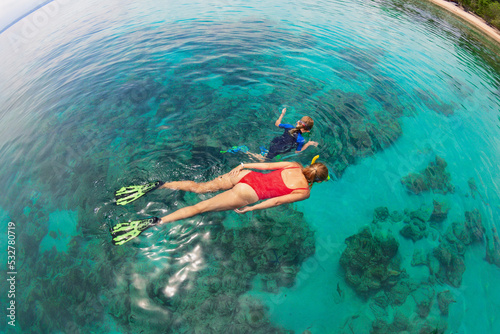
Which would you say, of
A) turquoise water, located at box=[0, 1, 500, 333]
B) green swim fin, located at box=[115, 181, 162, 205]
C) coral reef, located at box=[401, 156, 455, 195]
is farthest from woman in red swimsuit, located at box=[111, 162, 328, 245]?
coral reef, located at box=[401, 156, 455, 195]

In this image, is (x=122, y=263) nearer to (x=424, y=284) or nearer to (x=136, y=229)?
(x=136, y=229)

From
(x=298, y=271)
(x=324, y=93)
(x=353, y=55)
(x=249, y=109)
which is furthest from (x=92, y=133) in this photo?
(x=353, y=55)

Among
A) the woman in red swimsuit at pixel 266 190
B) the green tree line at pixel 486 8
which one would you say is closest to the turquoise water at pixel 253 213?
the woman in red swimsuit at pixel 266 190

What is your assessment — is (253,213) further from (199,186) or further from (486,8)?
(486,8)

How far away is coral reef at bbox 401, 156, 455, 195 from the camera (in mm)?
7609

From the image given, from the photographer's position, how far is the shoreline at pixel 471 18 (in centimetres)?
2775

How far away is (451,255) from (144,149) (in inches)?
400

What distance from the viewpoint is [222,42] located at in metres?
15.7

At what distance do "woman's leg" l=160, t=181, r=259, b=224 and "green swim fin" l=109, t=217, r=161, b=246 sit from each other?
327 millimetres

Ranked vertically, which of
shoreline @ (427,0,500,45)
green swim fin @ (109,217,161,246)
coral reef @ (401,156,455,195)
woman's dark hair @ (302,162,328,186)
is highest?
woman's dark hair @ (302,162,328,186)

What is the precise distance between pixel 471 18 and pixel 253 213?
47483 millimetres

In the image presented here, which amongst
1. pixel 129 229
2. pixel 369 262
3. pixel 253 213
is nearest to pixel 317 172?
pixel 253 213

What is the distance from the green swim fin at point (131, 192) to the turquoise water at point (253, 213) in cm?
31

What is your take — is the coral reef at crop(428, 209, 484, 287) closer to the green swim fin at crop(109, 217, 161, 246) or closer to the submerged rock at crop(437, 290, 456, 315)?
the submerged rock at crop(437, 290, 456, 315)
